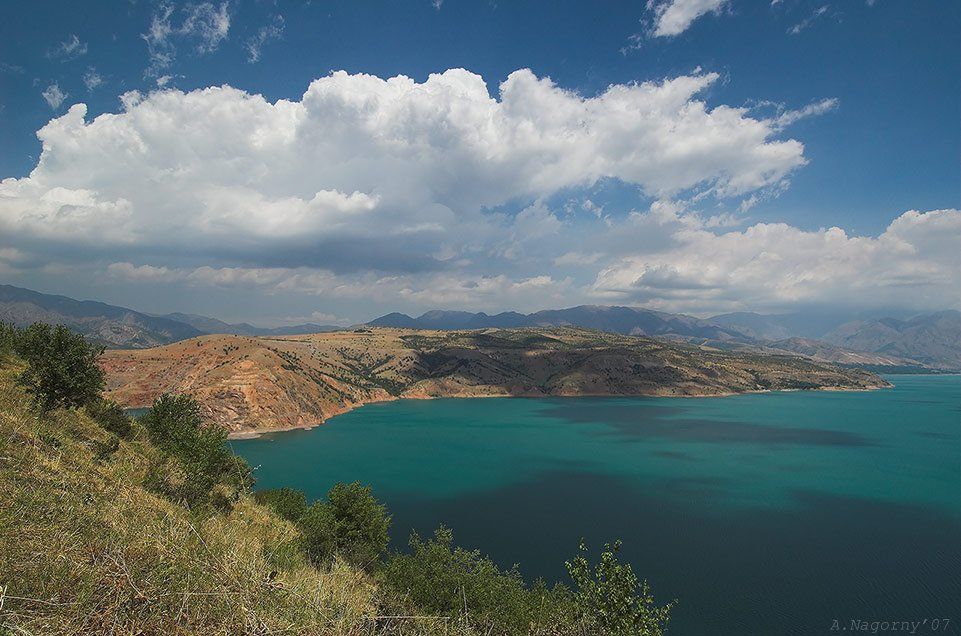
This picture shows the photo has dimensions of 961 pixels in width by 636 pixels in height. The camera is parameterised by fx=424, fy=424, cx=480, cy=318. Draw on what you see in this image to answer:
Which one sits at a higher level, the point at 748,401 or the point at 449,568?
the point at 449,568

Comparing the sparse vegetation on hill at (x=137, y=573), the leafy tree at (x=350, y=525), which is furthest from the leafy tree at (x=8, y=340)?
the leafy tree at (x=350, y=525)

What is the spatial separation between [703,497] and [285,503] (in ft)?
181

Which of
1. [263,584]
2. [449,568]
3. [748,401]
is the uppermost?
[263,584]

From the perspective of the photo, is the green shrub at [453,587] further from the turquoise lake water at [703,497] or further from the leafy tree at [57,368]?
the leafy tree at [57,368]

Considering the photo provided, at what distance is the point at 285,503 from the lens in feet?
127

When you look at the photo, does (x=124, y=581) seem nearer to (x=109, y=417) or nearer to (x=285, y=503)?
(x=109, y=417)

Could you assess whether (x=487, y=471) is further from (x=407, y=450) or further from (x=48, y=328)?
(x=48, y=328)

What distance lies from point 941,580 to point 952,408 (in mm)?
178961

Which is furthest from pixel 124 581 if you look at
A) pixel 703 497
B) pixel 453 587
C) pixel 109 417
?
pixel 703 497

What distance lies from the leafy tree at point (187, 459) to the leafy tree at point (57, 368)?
18.0 feet

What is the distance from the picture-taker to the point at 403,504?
189 ft

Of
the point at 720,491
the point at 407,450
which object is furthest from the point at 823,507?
the point at 407,450

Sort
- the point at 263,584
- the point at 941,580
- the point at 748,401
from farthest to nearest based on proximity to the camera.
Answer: the point at 748,401, the point at 941,580, the point at 263,584

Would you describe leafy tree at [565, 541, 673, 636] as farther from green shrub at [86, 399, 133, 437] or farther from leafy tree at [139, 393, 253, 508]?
green shrub at [86, 399, 133, 437]
